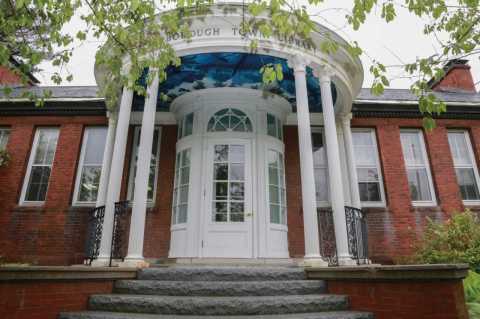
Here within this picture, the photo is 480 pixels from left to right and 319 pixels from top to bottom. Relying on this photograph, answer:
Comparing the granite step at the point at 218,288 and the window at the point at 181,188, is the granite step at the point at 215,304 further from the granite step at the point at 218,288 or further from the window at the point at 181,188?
the window at the point at 181,188

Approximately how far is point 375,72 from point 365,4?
0.63 meters

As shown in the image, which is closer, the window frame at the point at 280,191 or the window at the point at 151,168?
the window frame at the point at 280,191

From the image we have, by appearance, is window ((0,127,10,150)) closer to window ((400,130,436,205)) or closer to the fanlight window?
the fanlight window

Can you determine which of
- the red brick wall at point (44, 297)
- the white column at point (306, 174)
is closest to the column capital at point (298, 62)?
the white column at point (306, 174)

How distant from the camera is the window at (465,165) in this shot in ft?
28.5

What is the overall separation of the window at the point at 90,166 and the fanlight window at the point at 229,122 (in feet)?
11.6

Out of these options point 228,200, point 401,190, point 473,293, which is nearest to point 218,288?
point 228,200

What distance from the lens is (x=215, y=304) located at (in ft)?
11.5

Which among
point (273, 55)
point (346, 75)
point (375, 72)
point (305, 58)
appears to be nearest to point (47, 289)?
point (375, 72)

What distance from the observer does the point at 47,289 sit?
3.46 metres

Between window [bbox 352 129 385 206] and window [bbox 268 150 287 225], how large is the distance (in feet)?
7.97

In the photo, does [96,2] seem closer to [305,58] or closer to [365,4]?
[365,4]

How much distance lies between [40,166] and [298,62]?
291 inches

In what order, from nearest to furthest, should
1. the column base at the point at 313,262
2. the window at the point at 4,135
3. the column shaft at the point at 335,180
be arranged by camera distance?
the column base at the point at 313,262 < the column shaft at the point at 335,180 < the window at the point at 4,135
